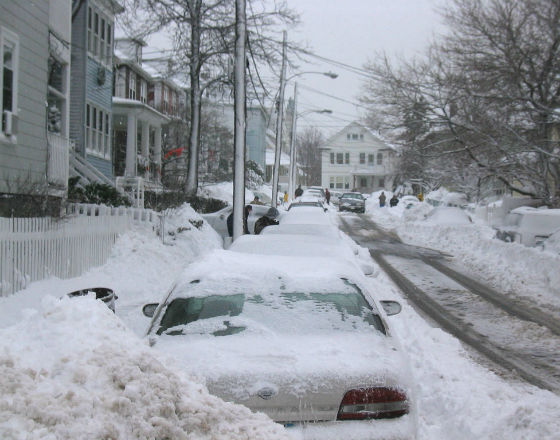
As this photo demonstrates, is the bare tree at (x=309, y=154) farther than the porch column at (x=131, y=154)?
Yes

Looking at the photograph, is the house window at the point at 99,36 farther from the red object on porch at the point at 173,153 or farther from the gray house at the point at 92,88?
the red object on porch at the point at 173,153

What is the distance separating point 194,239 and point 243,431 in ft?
44.7

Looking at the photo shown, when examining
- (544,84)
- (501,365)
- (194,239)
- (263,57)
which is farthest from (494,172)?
(501,365)

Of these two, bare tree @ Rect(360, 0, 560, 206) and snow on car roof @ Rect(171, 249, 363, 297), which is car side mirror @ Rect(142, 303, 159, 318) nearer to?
snow on car roof @ Rect(171, 249, 363, 297)

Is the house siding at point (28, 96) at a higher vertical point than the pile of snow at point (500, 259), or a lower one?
higher

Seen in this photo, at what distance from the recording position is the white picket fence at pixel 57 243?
8813 mm

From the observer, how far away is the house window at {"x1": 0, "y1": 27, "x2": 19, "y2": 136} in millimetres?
12250

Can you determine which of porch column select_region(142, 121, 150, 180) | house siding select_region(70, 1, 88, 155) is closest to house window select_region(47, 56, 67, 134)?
house siding select_region(70, 1, 88, 155)

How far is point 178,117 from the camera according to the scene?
4278 centimetres

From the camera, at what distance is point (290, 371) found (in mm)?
3510

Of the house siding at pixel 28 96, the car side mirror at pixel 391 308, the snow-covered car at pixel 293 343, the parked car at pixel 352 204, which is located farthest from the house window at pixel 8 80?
the parked car at pixel 352 204

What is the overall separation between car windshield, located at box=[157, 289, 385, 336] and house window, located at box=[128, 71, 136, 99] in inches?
1216

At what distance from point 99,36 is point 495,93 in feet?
50.9

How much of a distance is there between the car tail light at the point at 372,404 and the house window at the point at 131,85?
32.1 m
